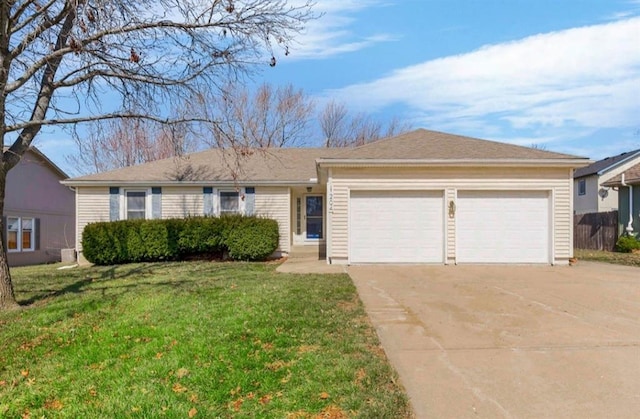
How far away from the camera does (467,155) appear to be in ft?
39.0

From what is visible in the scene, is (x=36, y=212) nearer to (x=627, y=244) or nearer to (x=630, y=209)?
(x=627, y=244)

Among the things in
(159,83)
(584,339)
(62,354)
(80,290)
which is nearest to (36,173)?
(80,290)

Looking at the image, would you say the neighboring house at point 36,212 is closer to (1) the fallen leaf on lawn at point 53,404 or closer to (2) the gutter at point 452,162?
(2) the gutter at point 452,162

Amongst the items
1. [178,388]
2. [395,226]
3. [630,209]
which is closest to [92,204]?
[395,226]

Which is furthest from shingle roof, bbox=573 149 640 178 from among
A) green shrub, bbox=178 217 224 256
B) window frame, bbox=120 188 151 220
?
window frame, bbox=120 188 151 220

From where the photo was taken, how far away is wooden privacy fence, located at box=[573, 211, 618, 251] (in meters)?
18.1

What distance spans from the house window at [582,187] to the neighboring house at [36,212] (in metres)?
28.9

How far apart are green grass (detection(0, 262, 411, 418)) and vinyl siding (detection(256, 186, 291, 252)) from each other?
704 centimetres

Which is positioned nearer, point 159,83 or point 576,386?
point 576,386

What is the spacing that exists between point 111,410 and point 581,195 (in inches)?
1152

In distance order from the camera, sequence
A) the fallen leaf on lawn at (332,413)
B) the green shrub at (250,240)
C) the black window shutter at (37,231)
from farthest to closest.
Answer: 1. the black window shutter at (37,231)
2. the green shrub at (250,240)
3. the fallen leaf on lawn at (332,413)

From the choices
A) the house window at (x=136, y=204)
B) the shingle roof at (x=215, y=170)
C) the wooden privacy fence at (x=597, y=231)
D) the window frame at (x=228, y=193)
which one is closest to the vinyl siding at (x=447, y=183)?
the shingle roof at (x=215, y=170)

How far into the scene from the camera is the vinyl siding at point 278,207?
14992 mm

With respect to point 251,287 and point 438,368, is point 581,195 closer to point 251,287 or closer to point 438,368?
point 251,287
